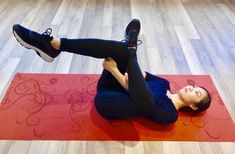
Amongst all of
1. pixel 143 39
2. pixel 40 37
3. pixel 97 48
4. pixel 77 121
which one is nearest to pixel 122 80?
pixel 97 48

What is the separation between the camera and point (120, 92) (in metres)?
1.64

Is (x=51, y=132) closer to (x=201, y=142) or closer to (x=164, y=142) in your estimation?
(x=164, y=142)

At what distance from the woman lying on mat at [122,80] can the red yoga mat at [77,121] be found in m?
0.08

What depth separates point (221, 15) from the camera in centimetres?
310

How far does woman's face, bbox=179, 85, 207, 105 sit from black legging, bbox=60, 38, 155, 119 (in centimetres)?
27

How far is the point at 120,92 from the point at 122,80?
7 cm

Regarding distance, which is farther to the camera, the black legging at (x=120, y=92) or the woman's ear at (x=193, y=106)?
the woman's ear at (x=193, y=106)

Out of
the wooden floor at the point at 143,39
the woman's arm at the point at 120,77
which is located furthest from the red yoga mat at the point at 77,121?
the woman's arm at the point at 120,77

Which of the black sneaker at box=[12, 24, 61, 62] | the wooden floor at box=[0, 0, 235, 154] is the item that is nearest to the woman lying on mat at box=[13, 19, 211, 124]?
the black sneaker at box=[12, 24, 61, 62]

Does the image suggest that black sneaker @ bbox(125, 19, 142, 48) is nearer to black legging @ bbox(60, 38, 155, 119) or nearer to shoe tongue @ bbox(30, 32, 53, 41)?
black legging @ bbox(60, 38, 155, 119)

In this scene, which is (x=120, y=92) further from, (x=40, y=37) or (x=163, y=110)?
(x=40, y=37)

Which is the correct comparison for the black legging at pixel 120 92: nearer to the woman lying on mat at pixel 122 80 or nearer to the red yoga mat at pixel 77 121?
the woman lying on mat at pixel 122 80

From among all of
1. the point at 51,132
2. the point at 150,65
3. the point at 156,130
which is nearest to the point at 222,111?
the point at 156,130

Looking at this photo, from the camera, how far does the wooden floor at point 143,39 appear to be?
5.17ft
